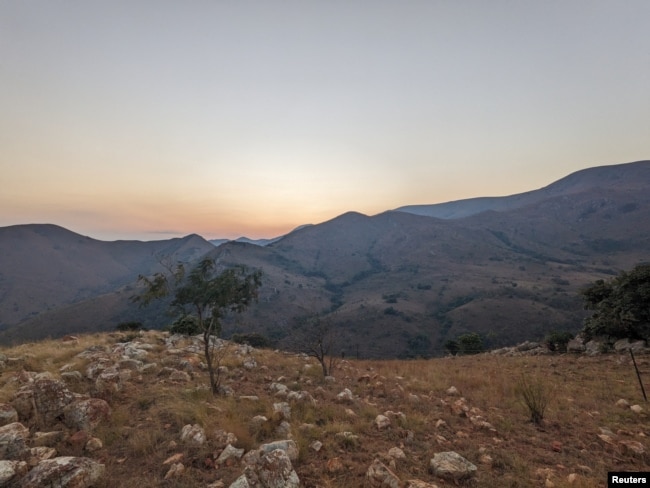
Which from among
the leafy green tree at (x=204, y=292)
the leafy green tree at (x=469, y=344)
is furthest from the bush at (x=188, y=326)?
the leafy green tree at (x=469, y=344)

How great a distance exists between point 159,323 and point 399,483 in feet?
396

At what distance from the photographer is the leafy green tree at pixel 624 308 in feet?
51.5

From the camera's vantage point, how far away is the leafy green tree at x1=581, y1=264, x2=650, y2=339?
1570 centimetres

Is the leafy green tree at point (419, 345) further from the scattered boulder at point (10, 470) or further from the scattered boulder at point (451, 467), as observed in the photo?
the scattered boulder at point (10, 470)

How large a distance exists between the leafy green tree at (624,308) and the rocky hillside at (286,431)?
7.10 meters

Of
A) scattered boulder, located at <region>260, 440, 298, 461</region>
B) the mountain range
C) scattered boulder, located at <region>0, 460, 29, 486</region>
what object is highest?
scattered boulder, located at <region>0, 460, 29, 486</region>

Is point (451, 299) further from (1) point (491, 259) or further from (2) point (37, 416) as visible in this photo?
(2) point (37, 416)

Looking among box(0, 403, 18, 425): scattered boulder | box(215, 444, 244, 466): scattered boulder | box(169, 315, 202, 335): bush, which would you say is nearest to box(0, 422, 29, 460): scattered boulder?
box(0, 403, 18, 425): scattered boulder

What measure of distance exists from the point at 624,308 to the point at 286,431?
19.4 m

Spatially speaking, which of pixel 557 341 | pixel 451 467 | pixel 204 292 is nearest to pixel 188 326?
pixel 204 292

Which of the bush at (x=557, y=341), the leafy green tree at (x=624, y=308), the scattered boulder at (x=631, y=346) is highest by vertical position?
the leafy green tree at (x=624, y=308)

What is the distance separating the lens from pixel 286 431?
20.7 feet

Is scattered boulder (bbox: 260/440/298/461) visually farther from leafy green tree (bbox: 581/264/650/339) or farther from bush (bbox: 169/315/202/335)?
leafy green tree (bbox: 581/264/650/339)

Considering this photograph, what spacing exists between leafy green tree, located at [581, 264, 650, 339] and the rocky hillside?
280 inches
